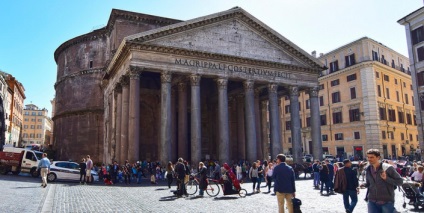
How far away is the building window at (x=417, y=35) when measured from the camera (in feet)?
84.1

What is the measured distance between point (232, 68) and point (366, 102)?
18.8 meters

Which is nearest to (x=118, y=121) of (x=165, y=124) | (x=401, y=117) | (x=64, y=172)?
(x=165, y=124)

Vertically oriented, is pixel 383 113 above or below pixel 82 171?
above

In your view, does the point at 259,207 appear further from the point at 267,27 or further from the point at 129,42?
the point at 267,27

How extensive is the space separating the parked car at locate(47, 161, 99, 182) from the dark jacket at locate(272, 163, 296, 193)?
13.8 metres

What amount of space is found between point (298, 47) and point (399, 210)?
18.3 metres

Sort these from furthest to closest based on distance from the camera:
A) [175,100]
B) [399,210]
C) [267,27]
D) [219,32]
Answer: [175,100]
[267,27]
[219,32]
[399,210]

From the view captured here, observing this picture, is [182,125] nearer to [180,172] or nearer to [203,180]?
[180,172]

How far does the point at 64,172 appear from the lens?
17328mm

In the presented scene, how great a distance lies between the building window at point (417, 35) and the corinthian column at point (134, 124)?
873 inches

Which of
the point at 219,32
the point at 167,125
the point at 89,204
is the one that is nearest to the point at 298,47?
the point at 219,32

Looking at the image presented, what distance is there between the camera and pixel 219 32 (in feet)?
75.0

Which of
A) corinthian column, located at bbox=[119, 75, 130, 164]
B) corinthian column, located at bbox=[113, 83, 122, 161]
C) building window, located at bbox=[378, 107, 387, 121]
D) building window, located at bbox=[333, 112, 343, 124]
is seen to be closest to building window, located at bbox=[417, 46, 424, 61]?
building window, located at bbox=[378, 107, 387, 121]

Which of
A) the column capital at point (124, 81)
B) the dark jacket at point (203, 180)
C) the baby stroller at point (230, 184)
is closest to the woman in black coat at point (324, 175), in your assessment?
the baby stroller at point (230, 184)
